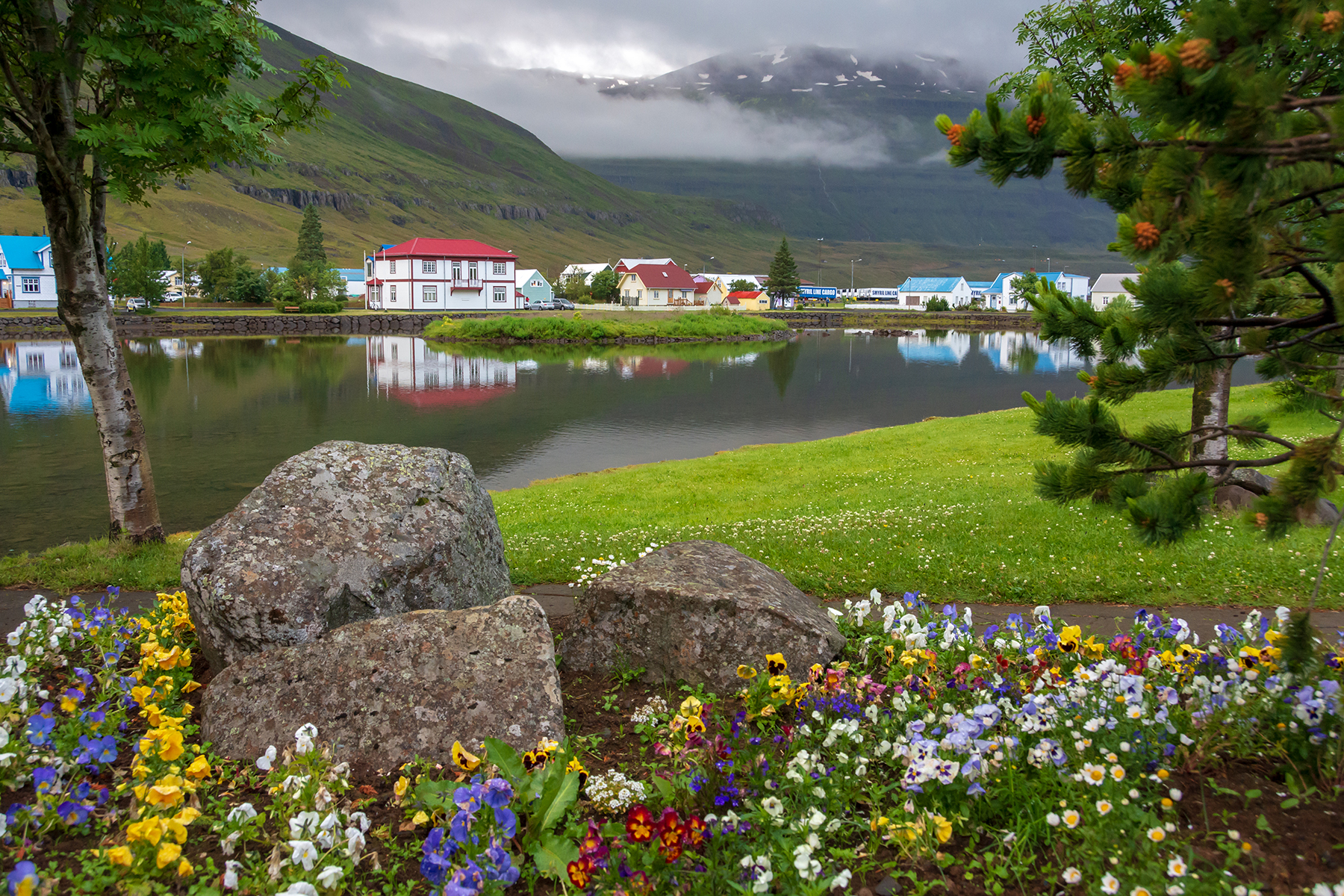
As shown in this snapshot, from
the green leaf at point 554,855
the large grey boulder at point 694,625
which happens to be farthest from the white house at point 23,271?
the green leaf at point 554,855

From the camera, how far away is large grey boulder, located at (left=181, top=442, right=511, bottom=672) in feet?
20.6

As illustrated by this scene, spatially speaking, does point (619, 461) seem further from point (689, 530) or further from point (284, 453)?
point (689, 530)

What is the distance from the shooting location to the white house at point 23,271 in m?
98.0

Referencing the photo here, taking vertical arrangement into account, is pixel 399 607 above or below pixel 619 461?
above

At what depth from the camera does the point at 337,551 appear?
6.65m

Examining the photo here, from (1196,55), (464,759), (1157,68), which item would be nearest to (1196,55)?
(1196,55)

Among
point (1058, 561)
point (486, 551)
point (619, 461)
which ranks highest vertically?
point (486, 551)

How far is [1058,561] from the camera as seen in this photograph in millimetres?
10148

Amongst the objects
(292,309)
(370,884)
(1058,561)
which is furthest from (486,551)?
(292,309)

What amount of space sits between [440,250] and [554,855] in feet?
374

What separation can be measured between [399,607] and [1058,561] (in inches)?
301

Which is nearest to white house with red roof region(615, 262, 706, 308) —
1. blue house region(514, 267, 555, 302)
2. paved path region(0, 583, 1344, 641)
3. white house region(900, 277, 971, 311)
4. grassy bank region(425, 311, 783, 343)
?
blue house region(514, 267, 555, 302)

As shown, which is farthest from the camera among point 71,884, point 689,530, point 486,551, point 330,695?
point 689,530

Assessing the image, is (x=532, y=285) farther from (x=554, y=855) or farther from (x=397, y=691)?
(x=554, y=855)
